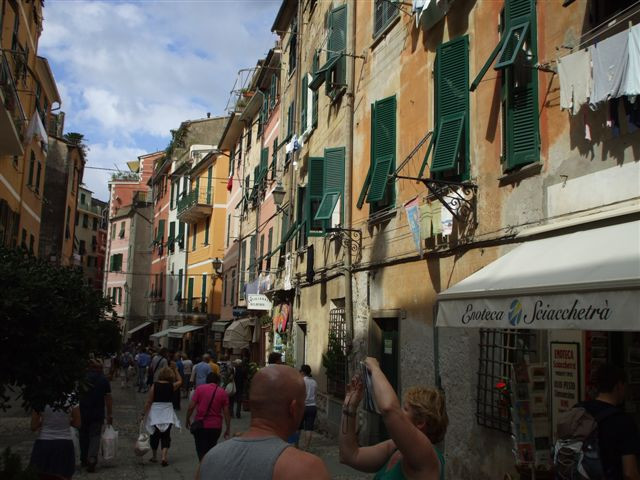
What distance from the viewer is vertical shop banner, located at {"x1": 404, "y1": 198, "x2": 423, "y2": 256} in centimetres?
1085

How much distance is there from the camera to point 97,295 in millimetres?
7133

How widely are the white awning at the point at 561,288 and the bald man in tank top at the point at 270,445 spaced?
10.3ft

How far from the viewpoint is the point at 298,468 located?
8.57 feet

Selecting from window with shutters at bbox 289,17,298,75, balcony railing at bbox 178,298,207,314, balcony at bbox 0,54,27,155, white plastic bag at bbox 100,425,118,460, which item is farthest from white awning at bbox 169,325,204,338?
white plastic bag at bbox 100,425,118,460

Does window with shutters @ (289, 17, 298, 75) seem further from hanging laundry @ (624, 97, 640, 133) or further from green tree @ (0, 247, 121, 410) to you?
green tree @ (0, 247, 121, 410)

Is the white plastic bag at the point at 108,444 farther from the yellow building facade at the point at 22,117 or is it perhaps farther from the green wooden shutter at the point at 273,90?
the green wooden shutter at the point at 273,90

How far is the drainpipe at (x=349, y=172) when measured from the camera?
46.9ft

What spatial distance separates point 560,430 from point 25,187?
23954 mm

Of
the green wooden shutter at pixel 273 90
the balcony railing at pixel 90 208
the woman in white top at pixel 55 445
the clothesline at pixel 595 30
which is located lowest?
the woman in white top at pixel 55 445

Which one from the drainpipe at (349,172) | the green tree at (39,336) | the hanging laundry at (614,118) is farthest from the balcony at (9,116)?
the hanging laundry at (614,118)

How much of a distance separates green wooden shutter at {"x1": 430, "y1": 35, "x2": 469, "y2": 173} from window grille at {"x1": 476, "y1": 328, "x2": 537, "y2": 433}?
96.7 inches

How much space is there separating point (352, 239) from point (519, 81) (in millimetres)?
6456

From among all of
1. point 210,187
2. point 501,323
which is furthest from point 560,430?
point 210,187

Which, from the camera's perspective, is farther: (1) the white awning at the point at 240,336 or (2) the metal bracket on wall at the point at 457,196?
(1) the white awning at the point at 240,336
